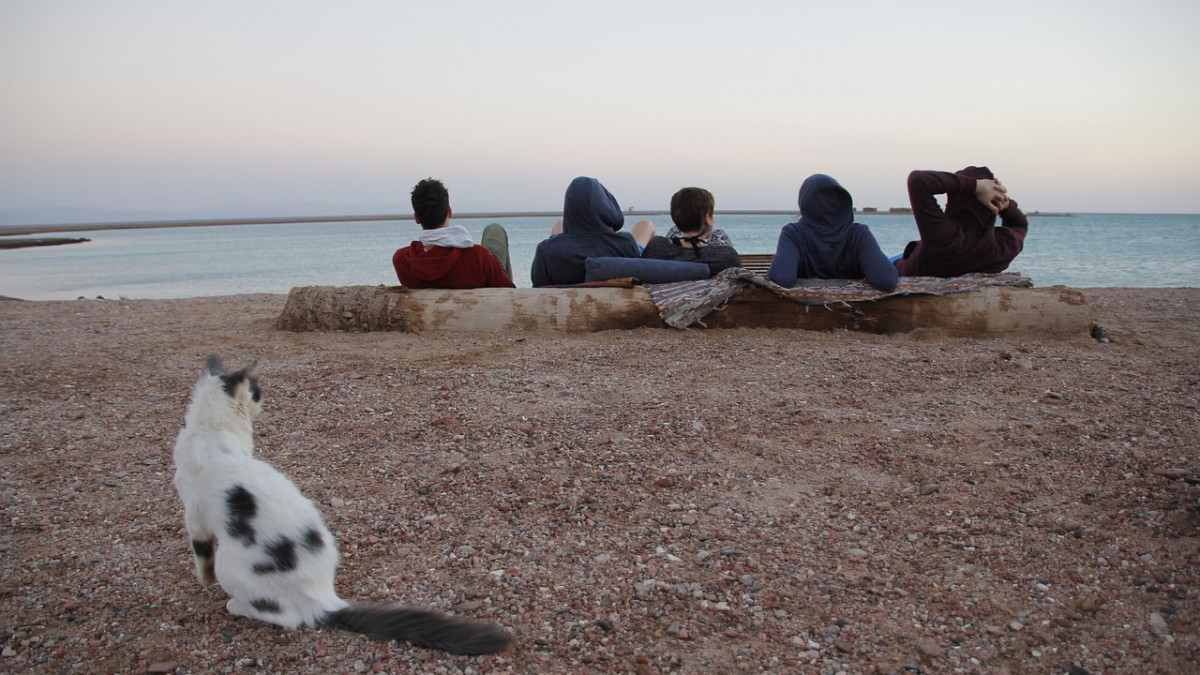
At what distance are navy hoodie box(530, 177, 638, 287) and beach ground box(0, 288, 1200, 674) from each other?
1.82 metres

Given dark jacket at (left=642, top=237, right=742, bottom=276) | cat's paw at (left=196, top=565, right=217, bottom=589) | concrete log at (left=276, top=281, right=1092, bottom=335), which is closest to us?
cat's paw at (left=196, top=565, right=217, bottom=589)

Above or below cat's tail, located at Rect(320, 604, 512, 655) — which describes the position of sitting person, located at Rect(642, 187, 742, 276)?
above

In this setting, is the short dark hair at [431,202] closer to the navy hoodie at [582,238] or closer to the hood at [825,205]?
the navy hoodie at [582,238]

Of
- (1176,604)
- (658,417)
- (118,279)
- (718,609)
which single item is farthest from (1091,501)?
(118,279)

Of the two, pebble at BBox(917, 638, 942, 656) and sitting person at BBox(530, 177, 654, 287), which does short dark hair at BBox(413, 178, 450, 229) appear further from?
pebble at BBox(917, 638, 942, 656)

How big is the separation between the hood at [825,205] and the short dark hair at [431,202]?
136 inches

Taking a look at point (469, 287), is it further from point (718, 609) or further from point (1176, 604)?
point (1176, 604)

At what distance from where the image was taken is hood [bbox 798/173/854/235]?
675cm

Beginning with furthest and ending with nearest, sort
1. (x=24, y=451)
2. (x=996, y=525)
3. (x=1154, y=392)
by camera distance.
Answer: (x=1154, y=392) → (x=24, y=451) → (x=996, y=525)

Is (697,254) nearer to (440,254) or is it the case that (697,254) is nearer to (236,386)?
(440,254)

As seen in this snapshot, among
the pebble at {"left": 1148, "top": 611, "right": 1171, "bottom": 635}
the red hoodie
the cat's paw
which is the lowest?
the pebble at {"left": 1148, "top": 611, "right": 1171, "bottom": 635}

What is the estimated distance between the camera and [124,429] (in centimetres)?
438

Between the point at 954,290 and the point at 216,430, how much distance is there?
6.14m

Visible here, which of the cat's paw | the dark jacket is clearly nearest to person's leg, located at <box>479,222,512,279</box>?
the dark jacket
